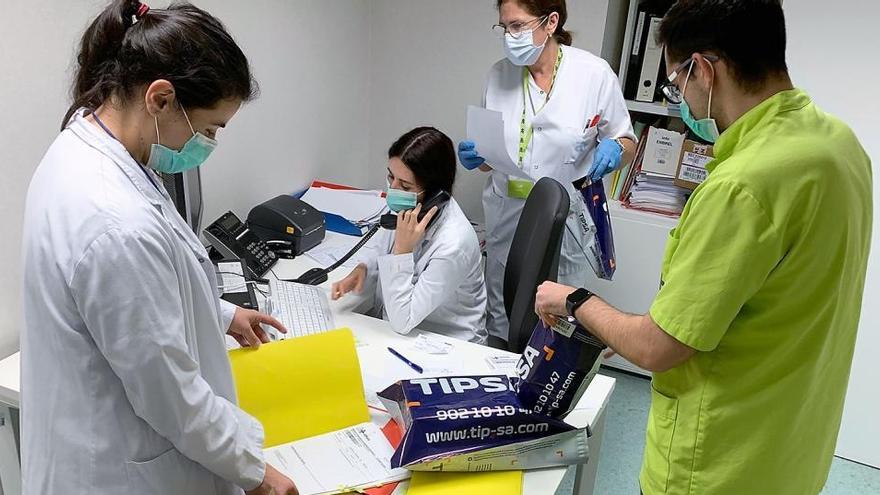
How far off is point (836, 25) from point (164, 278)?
2.16 meters

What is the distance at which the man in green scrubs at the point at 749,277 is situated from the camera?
0.93 metres

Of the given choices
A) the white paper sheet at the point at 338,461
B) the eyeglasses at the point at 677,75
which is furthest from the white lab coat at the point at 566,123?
the eyeglasses at the point at 677,75

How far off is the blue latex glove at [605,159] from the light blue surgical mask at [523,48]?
365 mm

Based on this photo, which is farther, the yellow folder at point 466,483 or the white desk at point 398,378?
the white desk at point 398,378

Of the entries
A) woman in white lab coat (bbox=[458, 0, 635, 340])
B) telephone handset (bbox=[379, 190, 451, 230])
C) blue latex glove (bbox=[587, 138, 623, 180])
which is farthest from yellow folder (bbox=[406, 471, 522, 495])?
blue latex glove (bbox=[587, 138, 623, 180])

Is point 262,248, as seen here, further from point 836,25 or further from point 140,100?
point 836,25

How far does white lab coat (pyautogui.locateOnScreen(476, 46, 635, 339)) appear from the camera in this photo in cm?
223

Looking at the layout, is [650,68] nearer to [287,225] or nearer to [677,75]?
[287,225]

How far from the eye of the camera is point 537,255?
1.72 metres

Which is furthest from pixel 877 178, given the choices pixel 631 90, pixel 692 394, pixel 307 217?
pixel 307 217

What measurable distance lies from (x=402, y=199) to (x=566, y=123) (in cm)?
71

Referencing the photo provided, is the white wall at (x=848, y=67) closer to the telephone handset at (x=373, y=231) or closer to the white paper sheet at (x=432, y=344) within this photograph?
the telephone handset at (x=373, y=231)

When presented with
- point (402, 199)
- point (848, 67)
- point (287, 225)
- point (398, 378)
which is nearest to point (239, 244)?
point (287, 225)

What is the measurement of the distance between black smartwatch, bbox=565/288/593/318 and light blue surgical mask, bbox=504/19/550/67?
1234 millimetres
